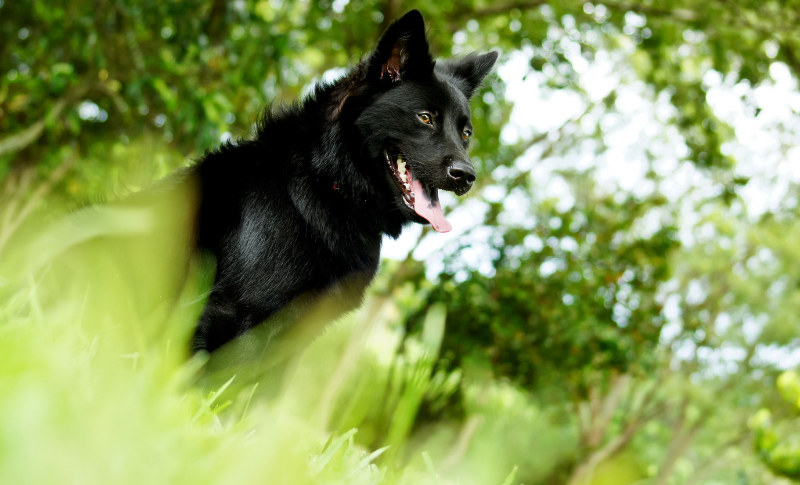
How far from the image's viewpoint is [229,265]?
8.16 feet

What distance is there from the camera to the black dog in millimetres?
2467

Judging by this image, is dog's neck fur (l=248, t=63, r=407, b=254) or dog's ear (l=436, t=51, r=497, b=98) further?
dog's ear (l=436, t=51, r=497, b=98)

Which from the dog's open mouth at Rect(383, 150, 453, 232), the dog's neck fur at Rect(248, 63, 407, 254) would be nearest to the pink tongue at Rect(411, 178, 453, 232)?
the dog's open mouth at Rect(383, 150, 453, 232)

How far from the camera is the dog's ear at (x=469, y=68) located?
363 cm

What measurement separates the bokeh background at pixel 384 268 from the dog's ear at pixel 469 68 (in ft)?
1.02

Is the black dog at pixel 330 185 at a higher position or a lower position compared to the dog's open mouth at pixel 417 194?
higher

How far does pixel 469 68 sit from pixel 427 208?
122cm

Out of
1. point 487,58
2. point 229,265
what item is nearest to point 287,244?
point 229,265

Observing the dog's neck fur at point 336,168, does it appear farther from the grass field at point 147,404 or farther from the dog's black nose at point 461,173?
the grass field at point 147,404

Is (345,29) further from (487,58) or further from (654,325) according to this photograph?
(654,325)

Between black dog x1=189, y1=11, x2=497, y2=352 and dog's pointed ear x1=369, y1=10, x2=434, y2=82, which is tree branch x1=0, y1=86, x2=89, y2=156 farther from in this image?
dog's pointed ear x1=369, y1=10, x2=434, y2=82

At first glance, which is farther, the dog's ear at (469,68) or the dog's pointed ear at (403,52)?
the dog's ear at (469,68)

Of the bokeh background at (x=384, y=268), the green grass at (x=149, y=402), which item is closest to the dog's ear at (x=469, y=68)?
the bokeh background at (x=384, y=268)

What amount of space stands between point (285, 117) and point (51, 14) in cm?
434
